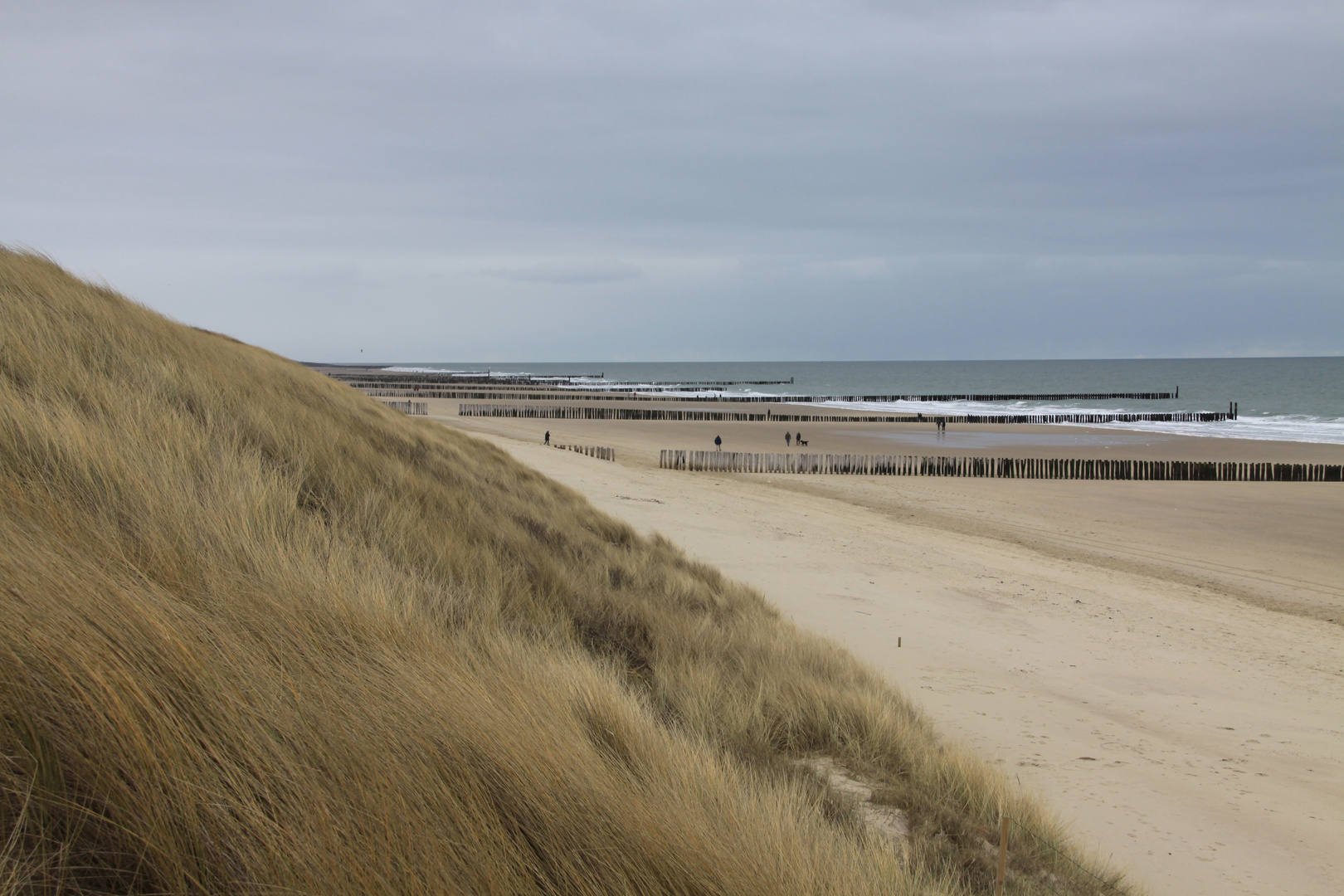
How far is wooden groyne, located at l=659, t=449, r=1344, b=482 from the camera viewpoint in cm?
2659

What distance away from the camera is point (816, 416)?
57844 millimetres

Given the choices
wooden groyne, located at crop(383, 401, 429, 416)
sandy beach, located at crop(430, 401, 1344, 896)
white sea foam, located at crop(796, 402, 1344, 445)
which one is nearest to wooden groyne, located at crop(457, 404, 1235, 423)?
white sea foam, located at crop(796, 402, 1344, 445)

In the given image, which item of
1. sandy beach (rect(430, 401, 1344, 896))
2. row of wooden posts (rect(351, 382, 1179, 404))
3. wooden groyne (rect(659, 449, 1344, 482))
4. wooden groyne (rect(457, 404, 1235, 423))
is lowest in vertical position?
sandy beach (rect(430, 401, 1344, 896))

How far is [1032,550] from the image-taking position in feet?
48.2

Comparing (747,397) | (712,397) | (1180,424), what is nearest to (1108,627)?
(1180,424)

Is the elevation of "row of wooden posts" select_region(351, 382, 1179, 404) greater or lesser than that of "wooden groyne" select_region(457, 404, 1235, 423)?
greater

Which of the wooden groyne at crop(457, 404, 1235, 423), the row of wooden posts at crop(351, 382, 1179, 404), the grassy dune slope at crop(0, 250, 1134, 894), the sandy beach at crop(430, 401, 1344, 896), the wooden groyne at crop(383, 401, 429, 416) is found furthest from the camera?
the row of wooden posts at crop(351, 382, 1179, 404)

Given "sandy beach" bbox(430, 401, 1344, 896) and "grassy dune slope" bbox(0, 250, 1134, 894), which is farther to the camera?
"sandy beach" bbox(430, 401, 1344, 896)

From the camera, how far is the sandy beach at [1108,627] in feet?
14.9

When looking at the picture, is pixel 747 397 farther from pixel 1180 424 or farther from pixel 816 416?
pixel 1180 424

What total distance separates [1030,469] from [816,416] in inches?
1194

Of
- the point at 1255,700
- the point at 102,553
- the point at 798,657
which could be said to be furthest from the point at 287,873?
the point at 1255,700

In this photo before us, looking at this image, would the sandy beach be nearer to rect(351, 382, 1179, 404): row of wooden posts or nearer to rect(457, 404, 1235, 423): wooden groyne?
rect(457, 404, 1235, 423): wooden groyne

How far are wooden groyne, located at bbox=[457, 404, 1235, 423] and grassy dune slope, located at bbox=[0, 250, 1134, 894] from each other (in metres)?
48.4
